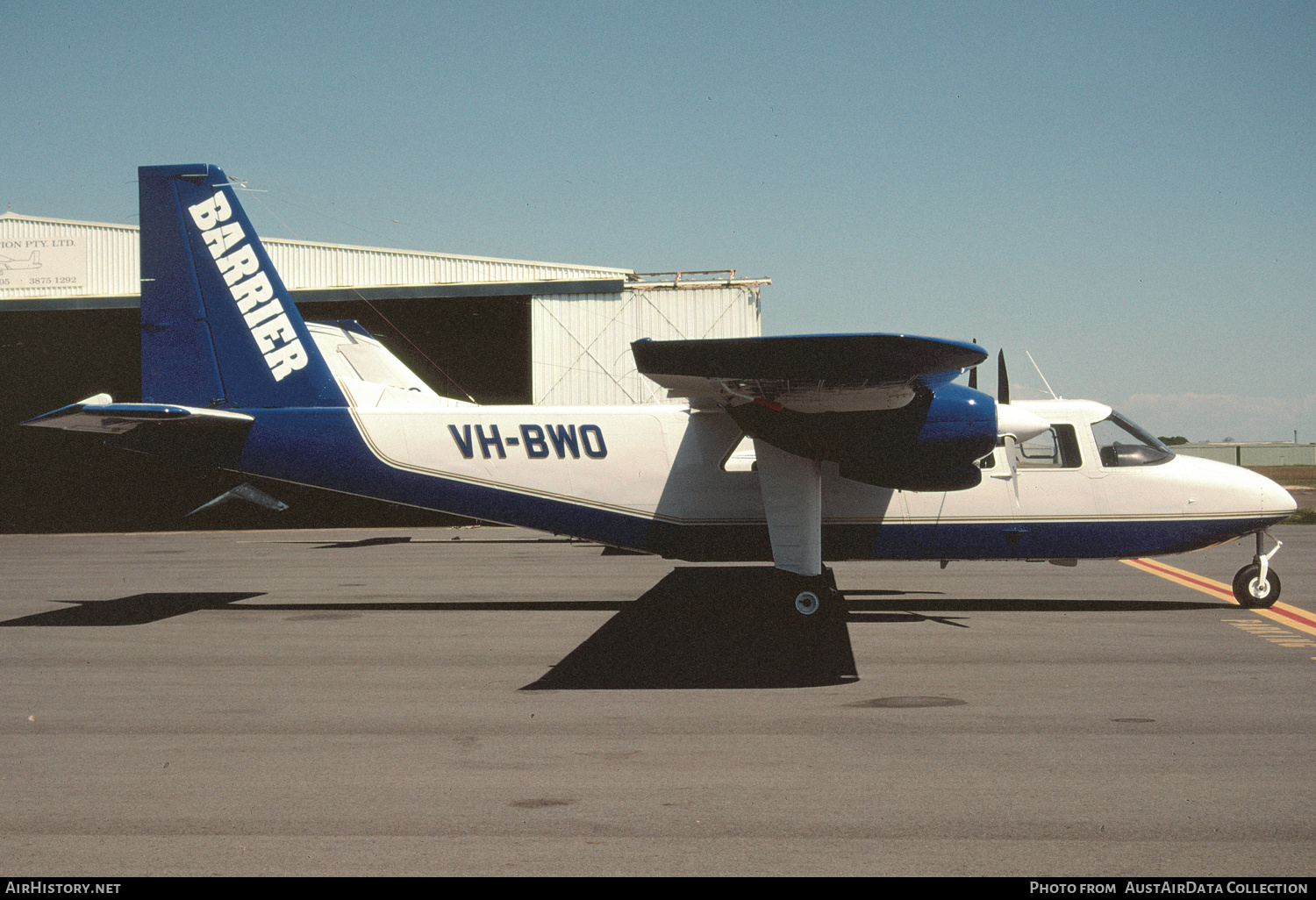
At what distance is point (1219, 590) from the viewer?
13.1 meters

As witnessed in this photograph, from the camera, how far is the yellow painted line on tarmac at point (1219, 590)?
34.2ft

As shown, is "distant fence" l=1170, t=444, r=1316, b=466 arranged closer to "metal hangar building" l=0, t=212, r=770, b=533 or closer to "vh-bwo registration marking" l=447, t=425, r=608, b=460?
"metal hangar building" l=0, t=212, r=770, b=533

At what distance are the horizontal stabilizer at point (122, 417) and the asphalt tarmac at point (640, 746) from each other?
7.39ft

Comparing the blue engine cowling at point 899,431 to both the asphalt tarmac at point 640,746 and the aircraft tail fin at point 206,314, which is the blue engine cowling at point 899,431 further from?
the aircraft tail fin at point 206,314

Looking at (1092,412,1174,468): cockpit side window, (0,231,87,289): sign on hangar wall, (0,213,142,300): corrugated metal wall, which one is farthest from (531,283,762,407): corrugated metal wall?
(1092,412,1174,468): cockpit side window

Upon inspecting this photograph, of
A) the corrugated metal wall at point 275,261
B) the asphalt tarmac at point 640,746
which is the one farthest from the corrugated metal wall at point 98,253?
the asphalt tarmac at point 640,746

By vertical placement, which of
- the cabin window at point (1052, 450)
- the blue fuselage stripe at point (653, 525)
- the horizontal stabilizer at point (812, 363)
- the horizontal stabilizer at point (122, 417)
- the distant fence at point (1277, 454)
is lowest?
the distant fence at point (1277, 454)

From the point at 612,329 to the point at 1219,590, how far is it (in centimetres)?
1849

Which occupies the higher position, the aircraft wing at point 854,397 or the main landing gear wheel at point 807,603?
the aircraft wing at point 854,397

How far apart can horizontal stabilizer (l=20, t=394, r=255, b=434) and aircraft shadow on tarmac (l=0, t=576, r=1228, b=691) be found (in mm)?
2306

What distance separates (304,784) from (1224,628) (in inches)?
360

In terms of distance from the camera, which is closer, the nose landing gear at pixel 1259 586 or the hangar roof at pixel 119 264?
the nose landing gear at pixel 1259 586

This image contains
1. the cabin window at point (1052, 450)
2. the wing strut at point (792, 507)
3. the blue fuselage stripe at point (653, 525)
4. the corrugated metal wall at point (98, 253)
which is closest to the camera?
the wing strut at point (792, 507)
